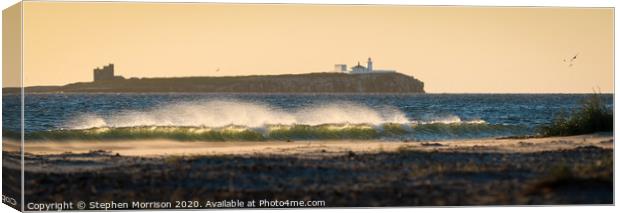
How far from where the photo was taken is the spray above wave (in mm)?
26781

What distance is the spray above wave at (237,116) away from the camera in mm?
26781

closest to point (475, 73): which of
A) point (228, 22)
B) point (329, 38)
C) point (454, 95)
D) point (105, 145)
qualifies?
point (454, 95)

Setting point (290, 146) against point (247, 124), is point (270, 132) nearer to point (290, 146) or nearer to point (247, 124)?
point (290, 146)

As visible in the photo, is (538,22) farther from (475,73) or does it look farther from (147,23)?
(147,23)

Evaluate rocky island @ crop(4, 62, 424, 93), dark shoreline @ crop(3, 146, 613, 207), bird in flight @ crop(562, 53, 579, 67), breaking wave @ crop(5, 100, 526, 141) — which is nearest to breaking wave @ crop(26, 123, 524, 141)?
breaking wave @ crop(5, 100, 526, 141)

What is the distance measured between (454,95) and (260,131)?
362 centimetres

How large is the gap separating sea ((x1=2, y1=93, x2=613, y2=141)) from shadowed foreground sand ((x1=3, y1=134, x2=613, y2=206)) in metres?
0.21

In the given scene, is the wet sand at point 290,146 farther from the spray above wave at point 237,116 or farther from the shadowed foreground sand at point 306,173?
the spray above wave at point 237,116

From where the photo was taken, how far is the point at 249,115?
2723cm

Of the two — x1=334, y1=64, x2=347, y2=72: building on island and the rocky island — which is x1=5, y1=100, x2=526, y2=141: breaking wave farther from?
x1=334, y1=64, x2=347, y2=72: building on island

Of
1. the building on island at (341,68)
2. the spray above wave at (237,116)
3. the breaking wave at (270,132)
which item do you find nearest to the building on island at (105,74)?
the spray above wave at (237,116)

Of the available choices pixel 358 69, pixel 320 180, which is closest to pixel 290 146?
pixel 320 180

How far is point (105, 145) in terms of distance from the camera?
26.9 meters

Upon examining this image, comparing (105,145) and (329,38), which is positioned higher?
(329,38)
